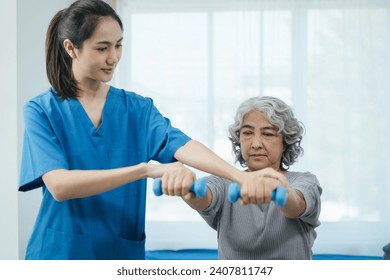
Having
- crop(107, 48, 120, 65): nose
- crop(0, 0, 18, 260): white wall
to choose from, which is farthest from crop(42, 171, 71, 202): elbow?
crop(0, 0, 18, 260): white wall

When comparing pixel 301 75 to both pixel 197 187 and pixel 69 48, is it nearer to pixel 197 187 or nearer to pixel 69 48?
pixel 69 48

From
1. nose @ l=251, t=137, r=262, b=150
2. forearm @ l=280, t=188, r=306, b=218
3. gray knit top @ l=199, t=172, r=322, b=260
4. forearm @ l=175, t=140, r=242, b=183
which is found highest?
nose @ l=251, t=137, r=262, b=150

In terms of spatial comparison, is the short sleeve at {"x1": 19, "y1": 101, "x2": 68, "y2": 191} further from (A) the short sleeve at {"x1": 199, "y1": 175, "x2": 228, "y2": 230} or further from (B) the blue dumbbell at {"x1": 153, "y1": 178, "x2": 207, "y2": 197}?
(A) the short sleeve at {"x1": 199, "y1": 175, "x2": 228, "y2": 230}

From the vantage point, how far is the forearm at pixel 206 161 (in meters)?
1.17

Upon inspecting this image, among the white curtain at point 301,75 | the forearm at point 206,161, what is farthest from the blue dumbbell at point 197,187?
the white curtain at point 301,75

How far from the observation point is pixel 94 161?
4.26ft

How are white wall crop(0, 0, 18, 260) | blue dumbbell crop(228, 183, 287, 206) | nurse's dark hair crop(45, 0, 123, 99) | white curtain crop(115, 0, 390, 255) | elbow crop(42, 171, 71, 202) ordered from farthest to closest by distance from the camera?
white curtain crop(115, 0, 390, 255)
white wall crop(0, 0, 18, 260)
nurse's dark hair crop(45, 0, 123, 99)
elbow crop(42, 171, 71, 202)
blue dumbbell crop(228, 183, 287, 206)

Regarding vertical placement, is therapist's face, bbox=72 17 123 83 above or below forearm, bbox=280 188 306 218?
above

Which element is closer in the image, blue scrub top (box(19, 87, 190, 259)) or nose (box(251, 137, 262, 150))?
blue scrub top (box(19, 87, 190, 259))

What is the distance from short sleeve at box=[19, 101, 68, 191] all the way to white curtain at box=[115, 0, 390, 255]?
2.25m

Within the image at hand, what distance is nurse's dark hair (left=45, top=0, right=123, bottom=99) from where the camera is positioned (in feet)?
4.03

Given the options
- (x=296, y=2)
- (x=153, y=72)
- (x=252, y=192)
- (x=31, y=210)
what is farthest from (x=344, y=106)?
(x=252, y=192)

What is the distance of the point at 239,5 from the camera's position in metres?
3.59
